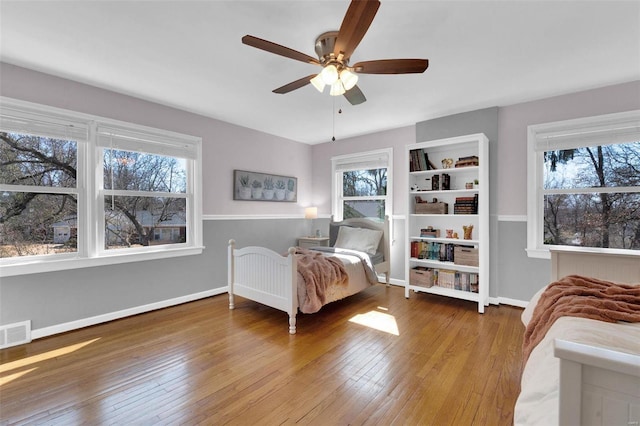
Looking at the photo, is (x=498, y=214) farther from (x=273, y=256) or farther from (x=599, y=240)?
(x=273, y=256)

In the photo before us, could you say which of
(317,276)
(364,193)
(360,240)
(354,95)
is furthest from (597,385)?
(364,193)

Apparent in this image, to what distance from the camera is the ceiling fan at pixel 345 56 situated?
145 centimetres

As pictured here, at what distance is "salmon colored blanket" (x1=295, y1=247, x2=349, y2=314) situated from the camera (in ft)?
9.48

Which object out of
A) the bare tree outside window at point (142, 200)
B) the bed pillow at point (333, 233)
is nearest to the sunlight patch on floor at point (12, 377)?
the bare tree outside window at point (142, 200)

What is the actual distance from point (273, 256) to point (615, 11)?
316cm

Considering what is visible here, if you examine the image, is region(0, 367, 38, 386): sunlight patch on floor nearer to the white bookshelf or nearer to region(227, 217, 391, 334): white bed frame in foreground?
region(227, 217, 391, 334): white bed frame in foreground

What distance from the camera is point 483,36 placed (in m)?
2.10

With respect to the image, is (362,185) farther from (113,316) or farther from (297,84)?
(113,316)

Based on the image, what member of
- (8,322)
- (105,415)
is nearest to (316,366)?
(105,415)

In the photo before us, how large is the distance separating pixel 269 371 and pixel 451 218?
3.00m

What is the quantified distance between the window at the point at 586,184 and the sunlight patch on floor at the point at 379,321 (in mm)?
1861

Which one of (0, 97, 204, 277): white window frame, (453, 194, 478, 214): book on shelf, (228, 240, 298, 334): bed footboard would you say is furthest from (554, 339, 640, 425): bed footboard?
(0, 97, 204, 277): white window frame

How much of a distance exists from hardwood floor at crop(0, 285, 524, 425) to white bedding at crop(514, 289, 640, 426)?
0.75 meters

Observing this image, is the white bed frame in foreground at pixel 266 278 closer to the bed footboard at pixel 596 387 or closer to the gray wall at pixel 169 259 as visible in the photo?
the gray wall at pixel 169 259
